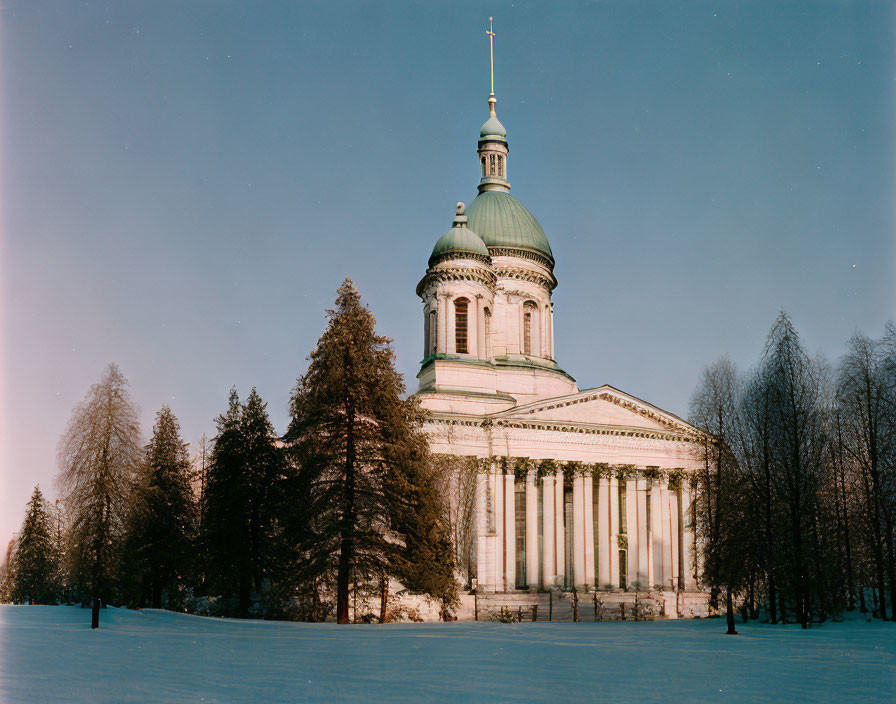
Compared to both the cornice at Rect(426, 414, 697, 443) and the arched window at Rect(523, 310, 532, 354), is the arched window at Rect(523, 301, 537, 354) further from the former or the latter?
the cornice at Rect(426, 414, 697, 443)

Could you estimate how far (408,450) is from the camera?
32.8 m

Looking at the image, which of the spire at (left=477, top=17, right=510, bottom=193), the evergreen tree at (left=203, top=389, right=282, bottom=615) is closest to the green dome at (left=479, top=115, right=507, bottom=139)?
the spire at (left=477, top=17, right=510, bottom=193)

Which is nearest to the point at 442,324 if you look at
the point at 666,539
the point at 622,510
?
the point at 622,510

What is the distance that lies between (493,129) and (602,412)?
23926mm

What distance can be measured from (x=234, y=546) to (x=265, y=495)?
2.94m

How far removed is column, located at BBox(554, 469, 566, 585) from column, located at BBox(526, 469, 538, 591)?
112 centimetres

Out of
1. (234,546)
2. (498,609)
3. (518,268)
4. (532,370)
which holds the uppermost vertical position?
(518,268)

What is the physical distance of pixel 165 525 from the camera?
141ft

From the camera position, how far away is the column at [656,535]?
166 ft

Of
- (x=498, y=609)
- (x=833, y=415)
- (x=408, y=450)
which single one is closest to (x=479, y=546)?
(x=498, y=609)

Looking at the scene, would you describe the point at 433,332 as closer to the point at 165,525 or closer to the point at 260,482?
the point at 260,482

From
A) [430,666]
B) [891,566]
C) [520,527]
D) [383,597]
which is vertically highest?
[520,527]

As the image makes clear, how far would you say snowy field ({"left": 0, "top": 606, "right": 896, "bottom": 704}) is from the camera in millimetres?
13281

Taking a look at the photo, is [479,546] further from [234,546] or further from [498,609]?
[234,546]
